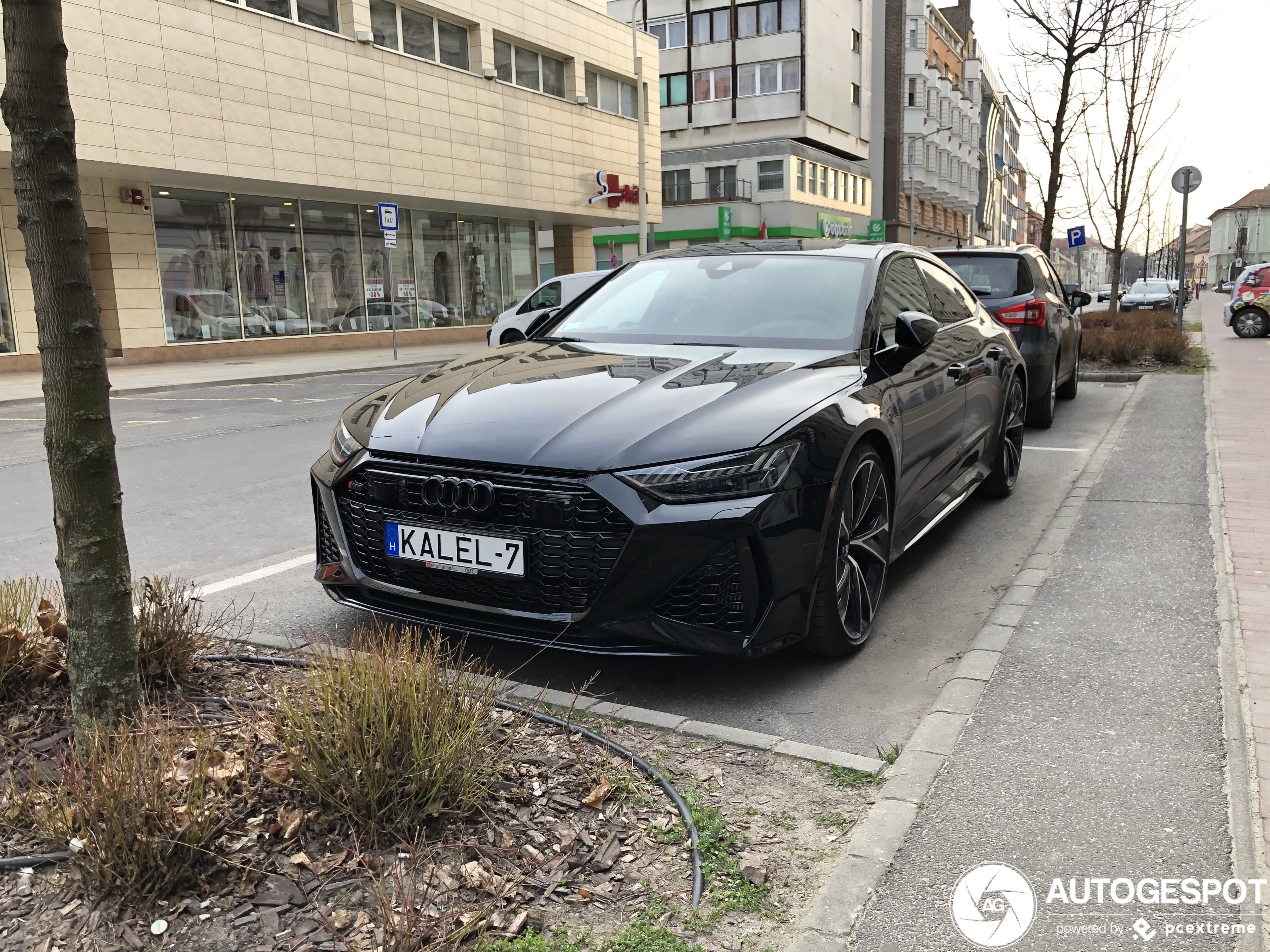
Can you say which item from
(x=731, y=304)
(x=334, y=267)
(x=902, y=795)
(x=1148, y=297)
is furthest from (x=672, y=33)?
(x=902, y=795)

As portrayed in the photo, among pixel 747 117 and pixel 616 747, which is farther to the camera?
pixel 747 117

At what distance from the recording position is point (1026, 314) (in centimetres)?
952

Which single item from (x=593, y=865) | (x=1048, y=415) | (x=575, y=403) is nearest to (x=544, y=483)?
(x=575, y=403)

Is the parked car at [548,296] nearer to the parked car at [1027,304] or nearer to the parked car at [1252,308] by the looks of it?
the parked car at [1027,304]

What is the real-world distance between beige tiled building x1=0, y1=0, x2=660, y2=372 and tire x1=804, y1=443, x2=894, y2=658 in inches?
745

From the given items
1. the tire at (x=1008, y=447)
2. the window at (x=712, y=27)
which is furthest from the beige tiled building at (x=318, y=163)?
the window at (x=712, y=27)

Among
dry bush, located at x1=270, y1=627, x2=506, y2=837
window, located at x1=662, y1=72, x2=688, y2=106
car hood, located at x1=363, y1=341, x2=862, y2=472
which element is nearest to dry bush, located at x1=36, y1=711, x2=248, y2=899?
dry bush, located at x1=270, y1=627, x2=506, y2=837

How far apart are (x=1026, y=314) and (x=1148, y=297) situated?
122 ft

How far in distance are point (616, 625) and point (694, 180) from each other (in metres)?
51.7

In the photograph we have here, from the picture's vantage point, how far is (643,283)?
5.34 meters

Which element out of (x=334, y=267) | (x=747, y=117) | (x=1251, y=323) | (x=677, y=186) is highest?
(x=747, y=117)

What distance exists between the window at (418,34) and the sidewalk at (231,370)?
814 centimetres

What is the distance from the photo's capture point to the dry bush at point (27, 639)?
3.02 metres

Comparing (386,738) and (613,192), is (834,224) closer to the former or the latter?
(613,192)
